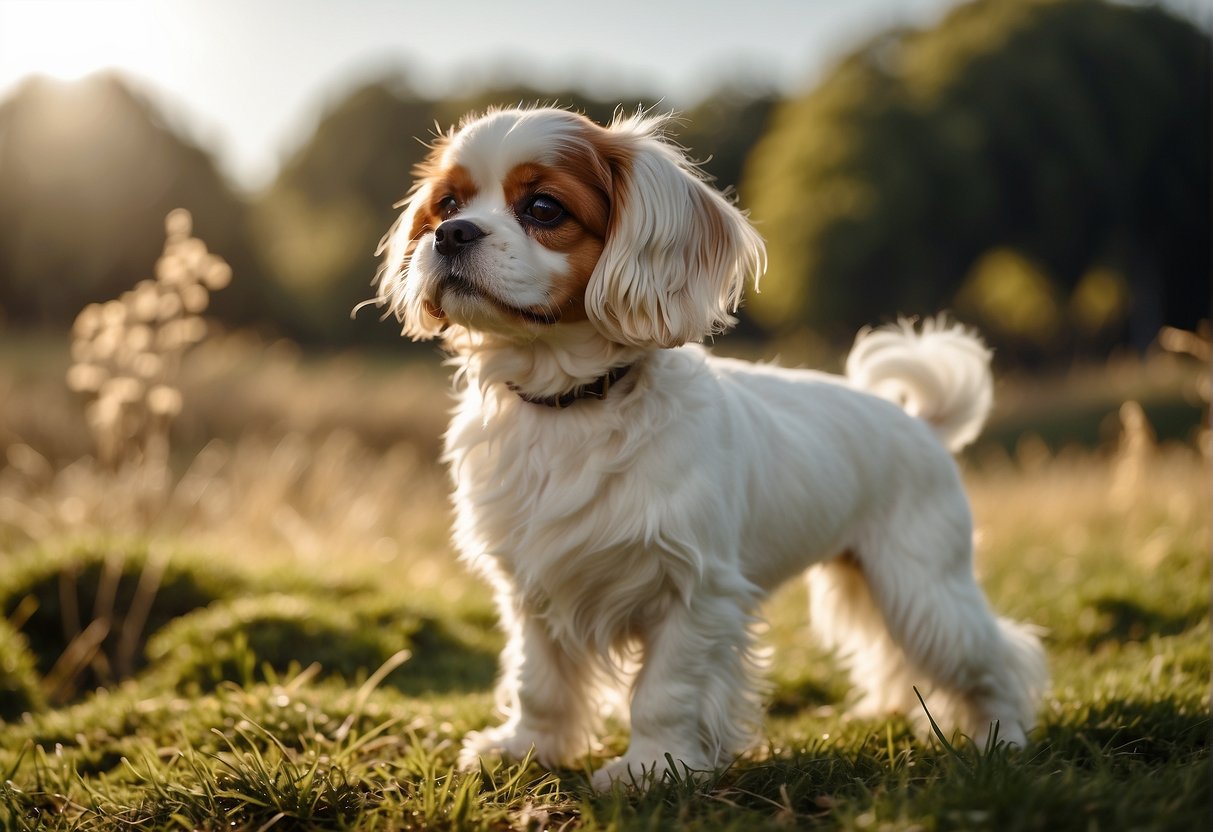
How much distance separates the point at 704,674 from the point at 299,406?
7536 millimetres

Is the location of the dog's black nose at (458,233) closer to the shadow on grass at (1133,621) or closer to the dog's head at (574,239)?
the dog's head at (574,239)

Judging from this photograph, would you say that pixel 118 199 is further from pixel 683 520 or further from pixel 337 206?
pixel 683 520

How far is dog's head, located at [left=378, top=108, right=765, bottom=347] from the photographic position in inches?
94.2

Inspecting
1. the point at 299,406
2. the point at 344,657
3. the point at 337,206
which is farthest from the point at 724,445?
the point at 337,206

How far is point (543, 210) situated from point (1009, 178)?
26590 millimetres

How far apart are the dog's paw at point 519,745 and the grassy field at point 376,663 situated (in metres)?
0.08

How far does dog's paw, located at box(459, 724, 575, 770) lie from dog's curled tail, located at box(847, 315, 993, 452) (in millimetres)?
1541

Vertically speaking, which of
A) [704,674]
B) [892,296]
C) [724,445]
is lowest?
[892,296]

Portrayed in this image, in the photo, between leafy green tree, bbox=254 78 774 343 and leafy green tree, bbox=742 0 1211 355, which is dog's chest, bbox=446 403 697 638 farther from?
leafy green tree, bbox=254 78 774 343

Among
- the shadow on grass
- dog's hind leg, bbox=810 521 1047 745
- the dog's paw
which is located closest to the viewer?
the dog's paw

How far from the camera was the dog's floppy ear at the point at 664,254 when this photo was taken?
2439 mm

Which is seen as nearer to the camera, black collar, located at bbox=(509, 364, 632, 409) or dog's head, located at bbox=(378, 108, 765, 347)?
dog's head, located at bbox=(378, 108, 765, 347)

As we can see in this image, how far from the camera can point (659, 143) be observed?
2773 millimetres

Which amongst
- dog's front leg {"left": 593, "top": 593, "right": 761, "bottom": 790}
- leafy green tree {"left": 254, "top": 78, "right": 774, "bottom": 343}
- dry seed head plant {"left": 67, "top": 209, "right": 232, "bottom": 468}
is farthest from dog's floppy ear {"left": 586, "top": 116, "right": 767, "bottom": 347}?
leafy green tree {"left": 254, "top": 78, "right": 774, "bottom": 343}
